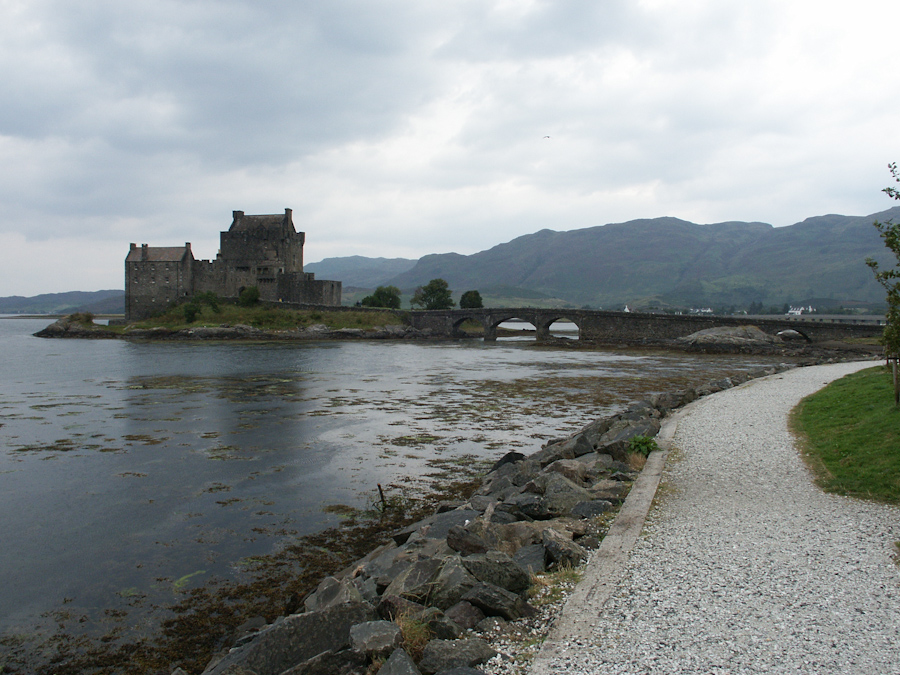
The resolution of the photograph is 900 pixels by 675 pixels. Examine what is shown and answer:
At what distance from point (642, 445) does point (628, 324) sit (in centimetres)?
6417

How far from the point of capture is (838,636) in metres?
4.66

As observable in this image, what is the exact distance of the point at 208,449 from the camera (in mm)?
16578

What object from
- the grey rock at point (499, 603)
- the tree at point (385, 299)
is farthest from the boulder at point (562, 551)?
the tree at point (385, 299)

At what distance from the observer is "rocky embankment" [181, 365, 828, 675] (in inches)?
188

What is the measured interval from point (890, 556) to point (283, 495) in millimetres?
10422

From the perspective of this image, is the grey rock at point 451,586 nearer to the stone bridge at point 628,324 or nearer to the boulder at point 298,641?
the boulder at point 298,641

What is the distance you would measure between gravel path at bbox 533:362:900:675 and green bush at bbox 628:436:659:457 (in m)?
1.70

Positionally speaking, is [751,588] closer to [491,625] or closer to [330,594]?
[491,625]

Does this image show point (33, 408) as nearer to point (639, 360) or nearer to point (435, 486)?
point (435, 486)

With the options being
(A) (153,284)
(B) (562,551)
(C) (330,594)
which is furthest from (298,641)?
(A) (153,284)

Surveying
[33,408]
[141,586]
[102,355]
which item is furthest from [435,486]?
[102,355]

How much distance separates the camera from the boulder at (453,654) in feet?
14.7

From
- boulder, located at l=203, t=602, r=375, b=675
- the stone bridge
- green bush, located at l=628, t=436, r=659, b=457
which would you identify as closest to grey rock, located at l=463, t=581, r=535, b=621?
boulder, located at l=203, t=602, r=375, b=675

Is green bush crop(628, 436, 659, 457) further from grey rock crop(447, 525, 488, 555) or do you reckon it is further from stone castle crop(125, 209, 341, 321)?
stone castle crop(125, 209, 341, 321)
